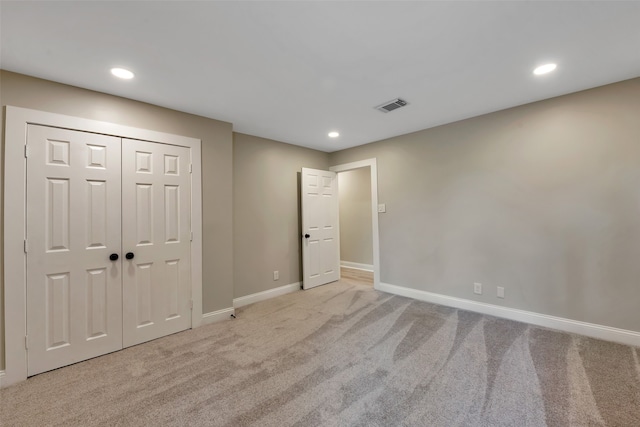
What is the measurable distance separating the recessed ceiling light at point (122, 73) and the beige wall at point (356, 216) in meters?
4.45

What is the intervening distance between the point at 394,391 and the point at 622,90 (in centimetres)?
344

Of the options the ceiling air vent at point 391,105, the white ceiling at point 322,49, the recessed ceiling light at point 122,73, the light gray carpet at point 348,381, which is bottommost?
the light gray carpet at point 348,381

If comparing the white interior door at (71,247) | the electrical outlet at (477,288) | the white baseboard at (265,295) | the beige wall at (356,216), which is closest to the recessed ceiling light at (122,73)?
the white interior door at (71,247)

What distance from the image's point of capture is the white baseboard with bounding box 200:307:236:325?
3.07m

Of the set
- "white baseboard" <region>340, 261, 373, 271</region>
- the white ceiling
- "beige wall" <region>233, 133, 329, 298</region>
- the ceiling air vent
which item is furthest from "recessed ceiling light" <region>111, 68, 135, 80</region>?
"white baseboard" <region>340, 261, 373, 271</region>

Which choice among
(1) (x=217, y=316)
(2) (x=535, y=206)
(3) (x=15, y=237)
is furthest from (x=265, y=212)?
(2) (x=535, y=206)

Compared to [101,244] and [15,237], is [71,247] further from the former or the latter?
[15,237]

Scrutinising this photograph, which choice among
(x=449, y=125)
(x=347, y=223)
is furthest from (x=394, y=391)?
(x=347, y=223)

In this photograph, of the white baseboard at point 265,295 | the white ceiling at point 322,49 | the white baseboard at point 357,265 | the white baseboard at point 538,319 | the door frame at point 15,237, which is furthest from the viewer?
the white baseboard at point 357,265

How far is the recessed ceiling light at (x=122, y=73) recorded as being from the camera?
2.12 meters

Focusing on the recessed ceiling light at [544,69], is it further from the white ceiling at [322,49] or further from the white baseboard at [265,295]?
the white baseboard at [265,295]

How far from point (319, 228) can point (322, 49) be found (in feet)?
10.2

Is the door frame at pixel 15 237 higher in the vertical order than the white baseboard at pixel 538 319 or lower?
higher

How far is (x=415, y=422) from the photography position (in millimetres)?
1576
